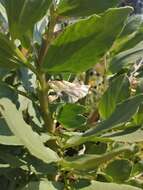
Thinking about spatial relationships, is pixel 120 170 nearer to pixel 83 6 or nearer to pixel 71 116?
pixel 71 116

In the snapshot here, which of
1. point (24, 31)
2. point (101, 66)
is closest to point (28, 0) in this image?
point (24, 31)

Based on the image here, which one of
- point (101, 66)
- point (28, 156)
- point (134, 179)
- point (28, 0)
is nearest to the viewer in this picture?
point (28, 0)

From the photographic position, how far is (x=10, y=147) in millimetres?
756

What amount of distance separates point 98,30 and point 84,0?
2.7 inches

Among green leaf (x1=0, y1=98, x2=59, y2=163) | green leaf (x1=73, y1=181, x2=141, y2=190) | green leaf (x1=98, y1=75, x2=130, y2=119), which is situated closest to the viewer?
green leaf (x1=0, y1=98, x2=59, y2=163)

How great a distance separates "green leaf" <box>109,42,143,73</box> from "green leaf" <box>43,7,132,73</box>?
18 centimetres

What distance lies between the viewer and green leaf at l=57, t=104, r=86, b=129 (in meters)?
0.80

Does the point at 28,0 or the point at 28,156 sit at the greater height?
the point at 28,0

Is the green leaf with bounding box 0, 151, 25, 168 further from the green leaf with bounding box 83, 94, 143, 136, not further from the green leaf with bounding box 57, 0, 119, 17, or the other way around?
the green leaf with bounding box 57, 0, 119, 17

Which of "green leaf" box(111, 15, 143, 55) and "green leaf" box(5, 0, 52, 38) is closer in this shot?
"green leaf" box(5, 0, 52, 38)

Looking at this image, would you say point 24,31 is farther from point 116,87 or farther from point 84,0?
point 116,87

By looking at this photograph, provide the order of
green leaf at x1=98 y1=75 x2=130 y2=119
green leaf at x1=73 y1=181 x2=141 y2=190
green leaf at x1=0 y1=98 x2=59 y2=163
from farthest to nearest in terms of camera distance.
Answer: green leaf at x1=98 y1=75 x2=130 y2=119, green leaf at x1=73 y1=181 x2=141 y2=190, green leaf at x1=0 y1=98 x2=59 y2=163

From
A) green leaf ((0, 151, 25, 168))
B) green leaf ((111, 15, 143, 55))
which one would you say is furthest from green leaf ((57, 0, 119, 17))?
green leaf ((0, 151, 25, 168))

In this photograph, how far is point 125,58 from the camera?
0.89 meters
